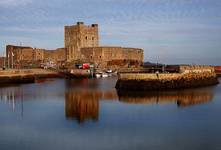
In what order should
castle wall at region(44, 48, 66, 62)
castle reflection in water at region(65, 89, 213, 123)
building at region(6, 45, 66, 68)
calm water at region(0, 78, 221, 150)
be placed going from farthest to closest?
building at region(6, 45, 66, 68)
castle wall at region(44, 48, 66, 62)
castle reflection in water at region(65, 89, 213, 123)
calm water at region(0, 78, 221, 150)

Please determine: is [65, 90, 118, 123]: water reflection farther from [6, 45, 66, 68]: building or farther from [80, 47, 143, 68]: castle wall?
[6, 45, 66, 68]: building

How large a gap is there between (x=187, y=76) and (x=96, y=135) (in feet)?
50.7

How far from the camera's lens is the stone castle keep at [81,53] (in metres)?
51.7

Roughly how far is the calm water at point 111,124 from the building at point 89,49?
3591cm

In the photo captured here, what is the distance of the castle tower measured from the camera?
51825 mm

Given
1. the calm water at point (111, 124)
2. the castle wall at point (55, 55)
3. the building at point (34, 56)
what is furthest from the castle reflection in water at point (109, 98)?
the building at point (34, 56)

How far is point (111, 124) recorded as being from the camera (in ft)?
34.1

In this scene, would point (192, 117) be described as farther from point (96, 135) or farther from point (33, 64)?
point (33, 64)

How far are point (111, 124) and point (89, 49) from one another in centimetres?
4166

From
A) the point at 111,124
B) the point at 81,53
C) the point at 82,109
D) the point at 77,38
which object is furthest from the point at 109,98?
the point at 81,53

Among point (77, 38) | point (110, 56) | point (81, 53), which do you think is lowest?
point (110, 56)

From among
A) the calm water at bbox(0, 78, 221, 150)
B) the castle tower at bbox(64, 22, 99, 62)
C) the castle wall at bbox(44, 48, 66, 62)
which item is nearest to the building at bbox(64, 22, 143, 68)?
the castle tower at bbox(64, 22, 99, 62)

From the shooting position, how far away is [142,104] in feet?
47.3

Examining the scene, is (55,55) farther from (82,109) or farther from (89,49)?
(82,109)
